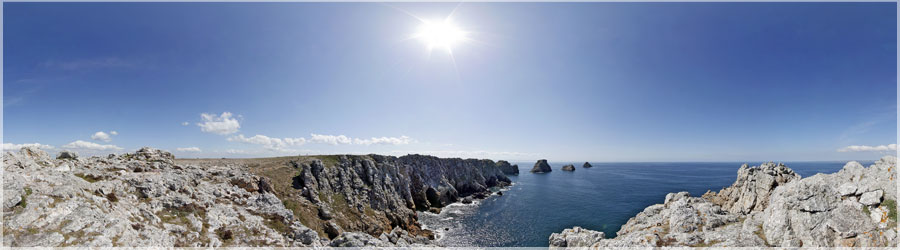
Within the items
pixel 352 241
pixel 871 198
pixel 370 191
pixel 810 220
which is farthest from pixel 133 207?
pixel 871 198

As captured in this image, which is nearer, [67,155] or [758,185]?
[67,155]

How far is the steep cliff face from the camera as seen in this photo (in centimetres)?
5188

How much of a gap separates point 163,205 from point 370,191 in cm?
4213

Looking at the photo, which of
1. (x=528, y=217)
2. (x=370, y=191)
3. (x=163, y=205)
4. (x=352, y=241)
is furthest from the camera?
(x=528, y=217)

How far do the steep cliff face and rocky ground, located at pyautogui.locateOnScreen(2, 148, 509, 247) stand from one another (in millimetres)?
375

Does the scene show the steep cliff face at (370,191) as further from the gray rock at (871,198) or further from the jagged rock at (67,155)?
the gray rock at (871,198)

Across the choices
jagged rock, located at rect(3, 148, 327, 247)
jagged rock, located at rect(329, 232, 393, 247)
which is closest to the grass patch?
jagged rock, located at rect(3, 148, 327, 247)

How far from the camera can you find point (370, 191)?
64625mm

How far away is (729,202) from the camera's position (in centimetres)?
4444

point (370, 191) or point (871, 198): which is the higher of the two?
point (871, 198)

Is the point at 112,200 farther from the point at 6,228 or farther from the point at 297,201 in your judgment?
the point at 297,201

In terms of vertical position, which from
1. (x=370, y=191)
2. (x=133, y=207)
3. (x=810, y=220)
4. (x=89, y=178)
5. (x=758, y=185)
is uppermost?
(x=89, y=178)

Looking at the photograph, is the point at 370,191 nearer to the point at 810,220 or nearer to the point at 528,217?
the point at 528,217

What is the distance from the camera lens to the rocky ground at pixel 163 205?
15938 mm
